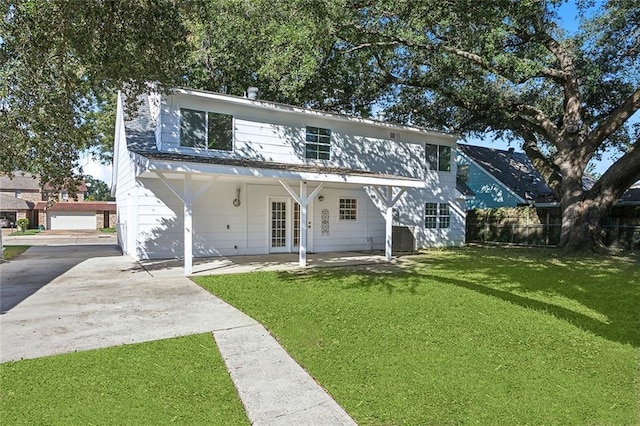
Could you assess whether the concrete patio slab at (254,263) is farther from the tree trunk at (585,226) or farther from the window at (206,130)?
the tree trunk at (585,226)

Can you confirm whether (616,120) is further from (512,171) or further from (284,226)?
(284,226)

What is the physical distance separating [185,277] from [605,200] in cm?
1549

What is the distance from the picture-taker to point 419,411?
296 centimetres

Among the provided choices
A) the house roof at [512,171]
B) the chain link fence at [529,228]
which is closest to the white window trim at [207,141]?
the chain link fence at [529,228]

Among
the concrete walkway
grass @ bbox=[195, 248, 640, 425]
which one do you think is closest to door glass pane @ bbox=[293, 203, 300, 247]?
grass @ bbox=[195, 248, 640, 425]

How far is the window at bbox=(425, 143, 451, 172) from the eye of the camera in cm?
1664

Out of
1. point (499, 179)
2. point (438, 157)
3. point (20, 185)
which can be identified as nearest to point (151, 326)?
point (438, 157)

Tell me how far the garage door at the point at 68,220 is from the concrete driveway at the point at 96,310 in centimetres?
3205

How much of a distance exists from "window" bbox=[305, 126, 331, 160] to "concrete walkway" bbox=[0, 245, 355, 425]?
22.8 ft

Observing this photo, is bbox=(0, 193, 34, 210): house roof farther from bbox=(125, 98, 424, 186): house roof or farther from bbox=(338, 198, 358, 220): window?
bbox=(338, 198, 358, 220): window

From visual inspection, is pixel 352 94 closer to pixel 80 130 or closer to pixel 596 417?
pixel 80 130

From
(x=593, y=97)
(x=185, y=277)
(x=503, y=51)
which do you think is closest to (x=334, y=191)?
(x=185, y=277)

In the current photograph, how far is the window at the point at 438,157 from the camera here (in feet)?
→ 54.6

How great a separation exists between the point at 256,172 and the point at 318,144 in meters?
5.05
